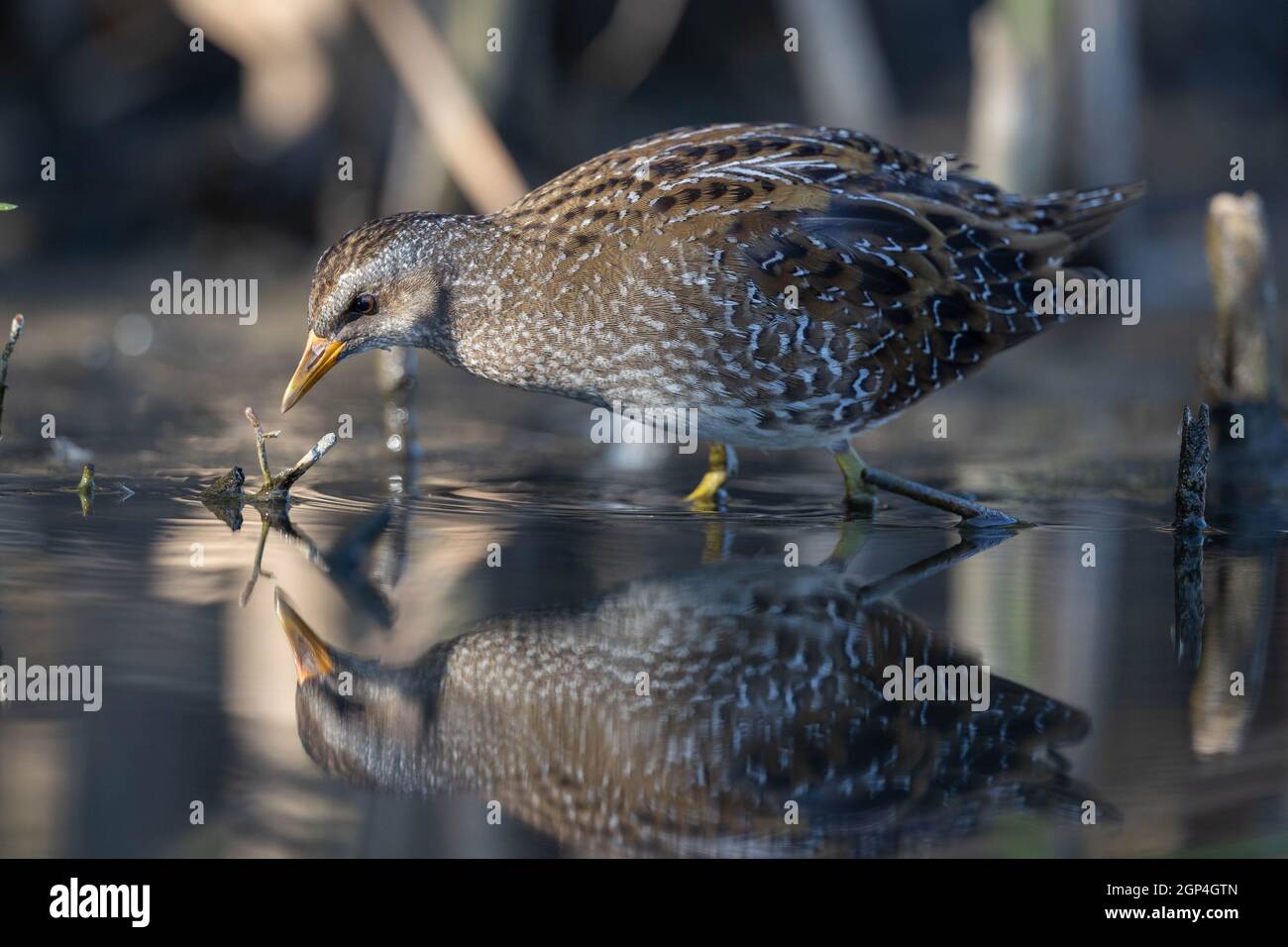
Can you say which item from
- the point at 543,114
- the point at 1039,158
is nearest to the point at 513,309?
the point at 1039,158

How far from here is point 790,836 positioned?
12.8ft

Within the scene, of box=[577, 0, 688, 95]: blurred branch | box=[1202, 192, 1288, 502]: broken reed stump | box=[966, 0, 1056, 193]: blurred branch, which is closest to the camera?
box=[1202, 192, 1288, 502]: broken reed stump

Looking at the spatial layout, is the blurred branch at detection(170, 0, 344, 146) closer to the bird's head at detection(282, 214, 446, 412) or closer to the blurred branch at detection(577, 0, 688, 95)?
the blurred branch at detection(577, 0, 688, 95)

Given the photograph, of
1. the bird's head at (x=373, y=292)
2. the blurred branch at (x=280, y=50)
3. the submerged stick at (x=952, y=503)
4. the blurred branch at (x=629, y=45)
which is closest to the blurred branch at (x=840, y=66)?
the blurred branch at (x=629, y=45)

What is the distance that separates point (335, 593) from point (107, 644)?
86 centimetres

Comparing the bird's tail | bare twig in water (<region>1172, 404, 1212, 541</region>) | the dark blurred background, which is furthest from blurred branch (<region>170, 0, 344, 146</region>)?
bare twig in water (<region>1172, 404, 1212, 541</region>)

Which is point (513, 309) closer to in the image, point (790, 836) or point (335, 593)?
point (335, 593)

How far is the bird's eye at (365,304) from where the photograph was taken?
655cm

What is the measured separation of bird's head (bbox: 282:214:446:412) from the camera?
652 centimetres

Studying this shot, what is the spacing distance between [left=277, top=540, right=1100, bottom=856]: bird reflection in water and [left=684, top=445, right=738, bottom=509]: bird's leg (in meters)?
1.65

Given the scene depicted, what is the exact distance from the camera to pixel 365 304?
6.57m

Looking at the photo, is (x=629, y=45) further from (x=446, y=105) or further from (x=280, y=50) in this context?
(x=446, y=105)

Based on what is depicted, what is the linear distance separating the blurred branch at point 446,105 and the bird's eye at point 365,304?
3.44 metres

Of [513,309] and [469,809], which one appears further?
[513,309]
